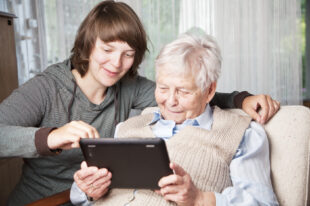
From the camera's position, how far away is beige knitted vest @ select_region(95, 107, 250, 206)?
1275 millimetres

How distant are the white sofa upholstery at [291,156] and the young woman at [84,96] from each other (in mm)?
91

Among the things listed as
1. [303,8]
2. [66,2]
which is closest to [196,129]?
[66,2]

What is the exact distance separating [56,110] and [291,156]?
3.35 feet

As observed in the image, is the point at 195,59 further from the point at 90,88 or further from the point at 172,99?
the point at 90,88

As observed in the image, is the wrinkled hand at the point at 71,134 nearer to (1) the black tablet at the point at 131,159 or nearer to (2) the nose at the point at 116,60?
(1) the black tablet at the point at 131,159

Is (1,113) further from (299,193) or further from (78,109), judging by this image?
(299,193)

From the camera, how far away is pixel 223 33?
4262 millimetres

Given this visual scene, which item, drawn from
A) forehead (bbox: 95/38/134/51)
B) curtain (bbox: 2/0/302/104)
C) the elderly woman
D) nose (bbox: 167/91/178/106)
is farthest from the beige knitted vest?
curtain (bbox: 2/0/302/104)

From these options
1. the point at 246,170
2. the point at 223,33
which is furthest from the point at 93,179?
the point at 223,33

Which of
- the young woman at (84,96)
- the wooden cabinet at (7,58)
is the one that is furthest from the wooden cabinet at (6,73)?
Result: the young woman at (84,96)

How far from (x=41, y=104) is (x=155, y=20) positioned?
251 cm

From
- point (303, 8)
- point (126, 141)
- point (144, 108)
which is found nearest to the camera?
point (126, 141)

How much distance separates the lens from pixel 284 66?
15.0 feet

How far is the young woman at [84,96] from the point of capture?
58.9 inches
